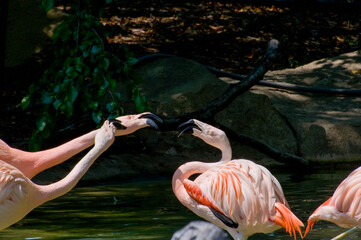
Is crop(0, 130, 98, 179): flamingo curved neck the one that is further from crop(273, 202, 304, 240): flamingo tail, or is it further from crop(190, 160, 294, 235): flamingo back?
crop(273, 202, 304, 240): flamingo tail

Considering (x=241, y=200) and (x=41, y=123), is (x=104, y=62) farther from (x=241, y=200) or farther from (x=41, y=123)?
(x=241, y=200)

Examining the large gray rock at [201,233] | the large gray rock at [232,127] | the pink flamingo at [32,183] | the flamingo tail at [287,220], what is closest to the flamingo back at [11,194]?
the pink flamingo at [32,183]

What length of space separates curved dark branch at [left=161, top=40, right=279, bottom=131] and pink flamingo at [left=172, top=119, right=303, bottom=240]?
210 centimetres

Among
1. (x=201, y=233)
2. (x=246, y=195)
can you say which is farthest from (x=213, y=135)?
(x=201, y=233)

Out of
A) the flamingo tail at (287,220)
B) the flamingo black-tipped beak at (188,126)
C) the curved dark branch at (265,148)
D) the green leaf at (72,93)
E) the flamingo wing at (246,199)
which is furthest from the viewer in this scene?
the curved dark branch at (265,148)

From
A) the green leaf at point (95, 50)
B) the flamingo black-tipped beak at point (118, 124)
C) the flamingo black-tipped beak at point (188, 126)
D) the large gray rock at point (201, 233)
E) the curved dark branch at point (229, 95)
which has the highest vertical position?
the large gray rock at point (201, 233)

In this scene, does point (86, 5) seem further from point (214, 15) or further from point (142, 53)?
point (214, 15)

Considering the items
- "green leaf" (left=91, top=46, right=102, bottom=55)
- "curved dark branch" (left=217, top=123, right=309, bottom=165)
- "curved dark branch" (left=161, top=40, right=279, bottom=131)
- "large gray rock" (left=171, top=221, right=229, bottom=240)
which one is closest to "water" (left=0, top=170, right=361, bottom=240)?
"curved dark branch" (left=217, top=123, right=309, bottom=165)

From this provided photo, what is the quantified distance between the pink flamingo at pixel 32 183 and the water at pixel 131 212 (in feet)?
1.55

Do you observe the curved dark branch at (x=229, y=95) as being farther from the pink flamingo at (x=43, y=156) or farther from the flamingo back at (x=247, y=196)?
the flamingo back at (x=247, y=196)

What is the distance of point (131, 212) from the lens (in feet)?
19.0

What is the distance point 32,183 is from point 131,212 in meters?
1.35

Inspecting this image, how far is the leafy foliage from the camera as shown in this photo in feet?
18.6

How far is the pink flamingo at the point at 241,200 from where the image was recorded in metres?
4.46
